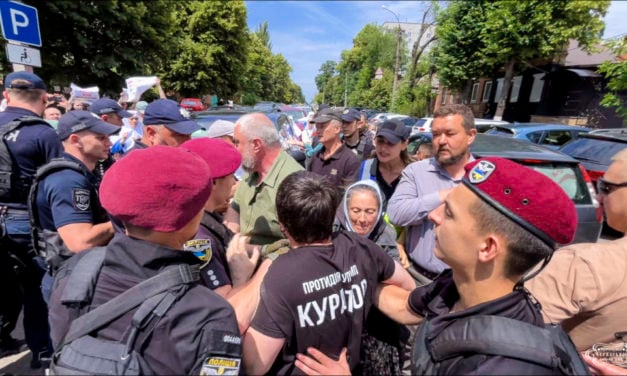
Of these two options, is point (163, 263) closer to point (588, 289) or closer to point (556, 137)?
point (588, 289)

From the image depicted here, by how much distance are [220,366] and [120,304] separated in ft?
1.19

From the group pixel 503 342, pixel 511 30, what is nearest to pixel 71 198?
pixel 503 342

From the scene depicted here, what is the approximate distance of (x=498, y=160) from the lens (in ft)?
3.85

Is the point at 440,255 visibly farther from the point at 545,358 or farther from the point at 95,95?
the point at 95,95

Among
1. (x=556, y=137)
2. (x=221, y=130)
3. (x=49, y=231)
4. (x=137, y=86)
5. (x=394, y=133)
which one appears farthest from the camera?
(x=556, y=137)

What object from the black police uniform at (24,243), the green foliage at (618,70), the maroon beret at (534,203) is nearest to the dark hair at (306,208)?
the maroon beret at (534,203)

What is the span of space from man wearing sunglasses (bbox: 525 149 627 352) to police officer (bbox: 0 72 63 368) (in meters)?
3.34

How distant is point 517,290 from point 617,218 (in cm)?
91

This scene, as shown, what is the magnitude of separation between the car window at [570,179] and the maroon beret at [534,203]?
332 cm

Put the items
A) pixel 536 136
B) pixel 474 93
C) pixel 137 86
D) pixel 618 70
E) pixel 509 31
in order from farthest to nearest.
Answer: pixel 474 93
pixel 509 31
pixel 536 136
pixel 618 70
pixel 137 86

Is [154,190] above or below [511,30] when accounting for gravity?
below

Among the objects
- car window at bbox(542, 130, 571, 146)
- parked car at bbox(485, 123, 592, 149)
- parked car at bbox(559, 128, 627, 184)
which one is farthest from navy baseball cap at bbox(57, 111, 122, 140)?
car window at bbox(542, 130, 571, 146)

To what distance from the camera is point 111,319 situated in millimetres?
977

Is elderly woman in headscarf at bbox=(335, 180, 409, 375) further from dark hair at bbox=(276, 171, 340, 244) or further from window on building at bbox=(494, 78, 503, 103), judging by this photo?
window on building at bbox=(494, 78, 503, 103)
